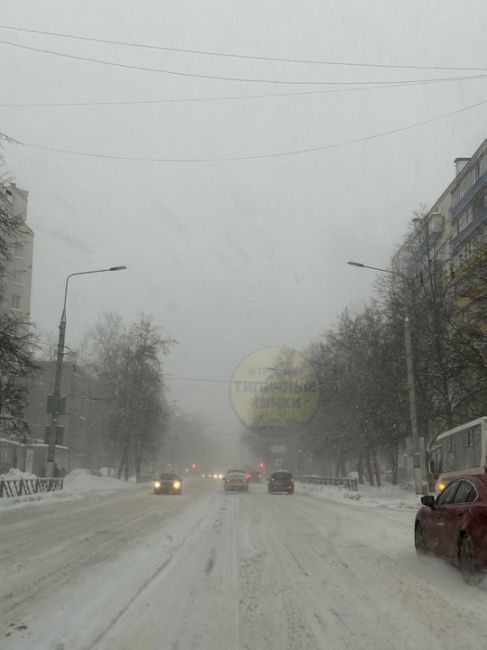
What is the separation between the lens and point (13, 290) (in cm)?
7519

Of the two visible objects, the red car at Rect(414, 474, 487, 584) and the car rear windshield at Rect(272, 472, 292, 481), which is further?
the car rear windshield at Rect(272, 472, 292, 481)

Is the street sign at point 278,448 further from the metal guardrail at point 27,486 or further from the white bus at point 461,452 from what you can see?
the white bus at point 461,452

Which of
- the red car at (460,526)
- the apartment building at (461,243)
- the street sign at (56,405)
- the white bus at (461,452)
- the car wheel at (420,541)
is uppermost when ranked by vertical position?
the apartment building at (461,243)

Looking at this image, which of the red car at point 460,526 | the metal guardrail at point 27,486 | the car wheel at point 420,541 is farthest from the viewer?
the metal guardrail at point 27,486

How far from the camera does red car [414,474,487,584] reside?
7500mm

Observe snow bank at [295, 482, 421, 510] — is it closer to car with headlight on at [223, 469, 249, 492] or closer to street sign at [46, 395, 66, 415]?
car with headlight on at [223, 469, 249, 492]

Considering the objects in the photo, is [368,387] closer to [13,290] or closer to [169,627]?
[169,627]

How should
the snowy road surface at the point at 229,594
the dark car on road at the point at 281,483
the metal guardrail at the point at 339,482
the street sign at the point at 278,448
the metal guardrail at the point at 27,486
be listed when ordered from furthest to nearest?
1. the street sign at the point at 278,448
2. the dark car on road at the point at 281,483
3. the metal guardrail at the point at 339,482
4. the metal guardrail at the point at 27,486
5. the snowy road surface at the point at 229,594

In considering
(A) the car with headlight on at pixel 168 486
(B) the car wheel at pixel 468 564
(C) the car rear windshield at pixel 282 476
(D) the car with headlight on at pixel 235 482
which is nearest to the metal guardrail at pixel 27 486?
(A) the car with headlight on at pixel 168 486

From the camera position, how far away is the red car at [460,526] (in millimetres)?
7500

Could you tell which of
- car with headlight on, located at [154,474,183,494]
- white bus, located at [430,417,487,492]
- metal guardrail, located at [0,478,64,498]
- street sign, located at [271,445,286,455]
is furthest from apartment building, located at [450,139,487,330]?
street sign, located at [271,445,286,455]

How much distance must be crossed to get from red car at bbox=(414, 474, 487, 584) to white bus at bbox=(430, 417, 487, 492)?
7.16 m

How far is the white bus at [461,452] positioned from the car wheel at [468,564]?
8.66 metres

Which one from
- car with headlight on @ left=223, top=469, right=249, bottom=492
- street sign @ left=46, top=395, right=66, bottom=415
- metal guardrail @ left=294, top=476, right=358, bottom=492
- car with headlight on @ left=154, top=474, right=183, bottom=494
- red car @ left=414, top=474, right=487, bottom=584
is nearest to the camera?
red car @ left=414, top=474, right=487, bottom=584
